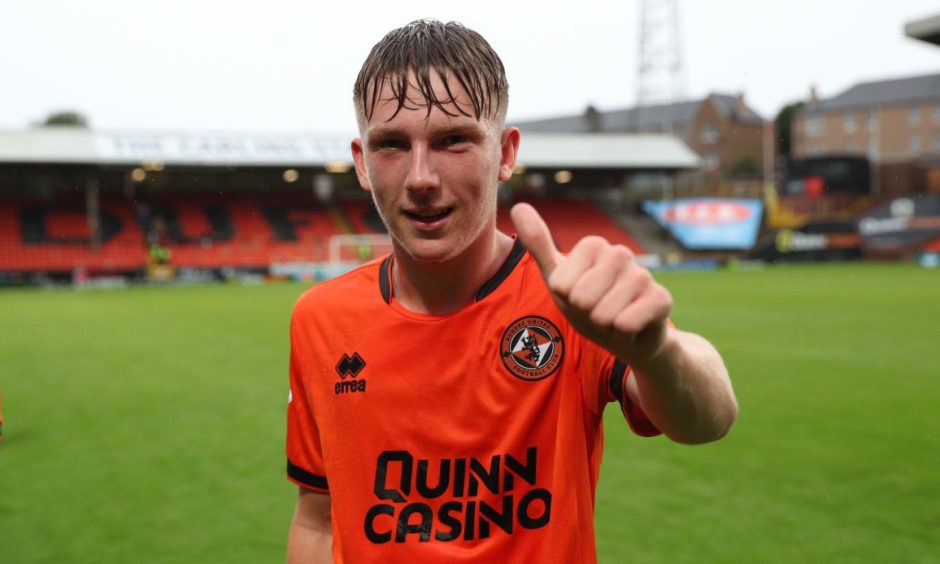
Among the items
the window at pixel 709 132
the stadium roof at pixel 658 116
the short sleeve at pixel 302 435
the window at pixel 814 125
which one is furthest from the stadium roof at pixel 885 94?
the short sleeve at pixel 302 435

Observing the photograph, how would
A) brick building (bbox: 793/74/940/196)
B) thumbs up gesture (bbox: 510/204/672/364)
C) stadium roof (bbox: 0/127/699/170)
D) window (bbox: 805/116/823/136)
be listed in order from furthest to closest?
window (bbox: 805/116/823/136)
brick building (bbox: 793/74/940/196)
stadium roof (bbox: 0/127/699/170)
thumbs up gesture (bbox: 510/204/672/364)

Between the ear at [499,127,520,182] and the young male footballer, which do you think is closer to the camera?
the young male footballer

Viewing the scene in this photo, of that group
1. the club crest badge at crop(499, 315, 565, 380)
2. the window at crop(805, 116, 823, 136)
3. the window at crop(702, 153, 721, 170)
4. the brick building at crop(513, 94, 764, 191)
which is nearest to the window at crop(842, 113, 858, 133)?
the window at crop(805, 116, 823, 136)

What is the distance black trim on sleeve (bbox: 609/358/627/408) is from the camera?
179 cm

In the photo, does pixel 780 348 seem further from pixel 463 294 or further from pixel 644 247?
pixel 644 247

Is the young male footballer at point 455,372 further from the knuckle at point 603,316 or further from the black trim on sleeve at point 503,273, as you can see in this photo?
the knuckle at point 603,316

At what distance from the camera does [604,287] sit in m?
1.25

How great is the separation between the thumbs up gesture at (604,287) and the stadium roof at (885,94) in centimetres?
8246

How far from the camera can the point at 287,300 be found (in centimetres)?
2202

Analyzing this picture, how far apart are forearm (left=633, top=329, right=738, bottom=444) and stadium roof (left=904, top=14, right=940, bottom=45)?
711 cm

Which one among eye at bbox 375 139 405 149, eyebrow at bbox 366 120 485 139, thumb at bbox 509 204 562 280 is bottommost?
thumb at bbox 509 204 562 280

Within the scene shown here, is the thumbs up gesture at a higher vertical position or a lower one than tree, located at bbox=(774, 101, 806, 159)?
lower

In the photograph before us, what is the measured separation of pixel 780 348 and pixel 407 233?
11.2 metres

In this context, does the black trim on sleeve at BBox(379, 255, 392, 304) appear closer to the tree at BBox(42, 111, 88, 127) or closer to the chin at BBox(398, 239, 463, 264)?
the chin at BBox(398, 239, 463, 264)
